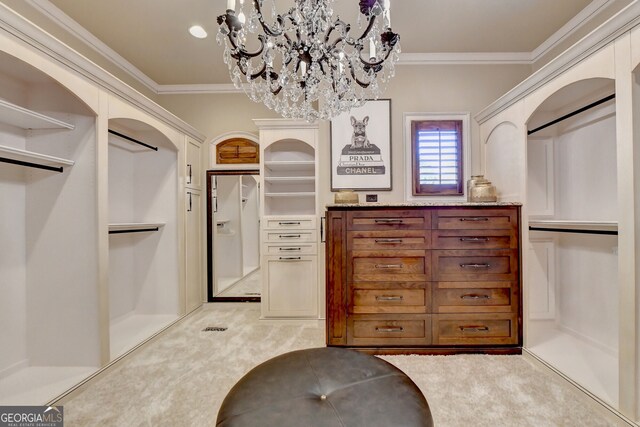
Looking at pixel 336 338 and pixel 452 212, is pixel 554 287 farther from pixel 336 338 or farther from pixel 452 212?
pixel 336 338

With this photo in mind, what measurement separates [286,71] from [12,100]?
6.08ft

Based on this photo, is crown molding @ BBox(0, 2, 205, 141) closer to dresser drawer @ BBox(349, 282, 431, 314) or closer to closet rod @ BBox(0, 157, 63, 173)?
closet rod @ BBox(0, 157, 63, 173)

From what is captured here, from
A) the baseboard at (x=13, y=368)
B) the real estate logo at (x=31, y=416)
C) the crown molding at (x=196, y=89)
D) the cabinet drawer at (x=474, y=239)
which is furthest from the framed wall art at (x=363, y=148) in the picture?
the baseboard at (x=13, y=368)

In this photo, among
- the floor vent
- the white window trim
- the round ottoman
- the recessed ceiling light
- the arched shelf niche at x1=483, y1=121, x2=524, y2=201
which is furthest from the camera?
the white window trim

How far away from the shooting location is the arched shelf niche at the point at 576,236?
77.5 inches

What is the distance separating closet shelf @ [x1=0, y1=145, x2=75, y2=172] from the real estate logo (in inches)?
55.8

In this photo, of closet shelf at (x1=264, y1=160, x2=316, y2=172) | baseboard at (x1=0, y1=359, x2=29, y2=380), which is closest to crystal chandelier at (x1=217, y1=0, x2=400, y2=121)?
closet shelf at (x1=264, y1=160, x2=316, y2=172)

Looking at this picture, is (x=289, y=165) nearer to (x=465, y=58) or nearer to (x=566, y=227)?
(x=465, y=58)

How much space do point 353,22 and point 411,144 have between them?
4.19 feet

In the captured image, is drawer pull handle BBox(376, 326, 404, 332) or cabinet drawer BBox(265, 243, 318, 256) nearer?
drawer pull handle BBox(376, 326, 404, 332)

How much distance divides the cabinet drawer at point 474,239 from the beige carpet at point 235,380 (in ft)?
2.85

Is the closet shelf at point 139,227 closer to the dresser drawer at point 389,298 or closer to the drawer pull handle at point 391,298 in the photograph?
the dresser drawer at point 389,298

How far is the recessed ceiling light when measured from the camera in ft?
8.35

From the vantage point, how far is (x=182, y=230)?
10.2 feet
